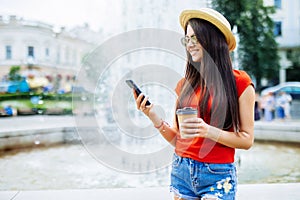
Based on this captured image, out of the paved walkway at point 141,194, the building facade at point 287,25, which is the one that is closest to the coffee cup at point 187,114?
the paved walkway at point 141,194

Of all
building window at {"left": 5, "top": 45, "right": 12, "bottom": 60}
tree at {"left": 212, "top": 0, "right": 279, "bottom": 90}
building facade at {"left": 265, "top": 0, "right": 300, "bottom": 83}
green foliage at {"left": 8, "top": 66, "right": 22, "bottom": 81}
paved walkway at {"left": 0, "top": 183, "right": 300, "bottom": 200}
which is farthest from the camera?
building facade at {"left": 265, "top": 0, "right": 300, "bottom": 83}

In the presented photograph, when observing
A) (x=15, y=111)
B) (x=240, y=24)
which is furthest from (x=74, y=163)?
(x=240, y=24)

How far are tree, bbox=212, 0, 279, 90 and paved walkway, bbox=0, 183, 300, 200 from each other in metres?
15.0

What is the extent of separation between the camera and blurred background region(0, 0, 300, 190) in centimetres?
404

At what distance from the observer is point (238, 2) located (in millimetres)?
17641

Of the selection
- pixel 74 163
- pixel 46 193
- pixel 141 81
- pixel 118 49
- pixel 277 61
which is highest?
pixel 118 49

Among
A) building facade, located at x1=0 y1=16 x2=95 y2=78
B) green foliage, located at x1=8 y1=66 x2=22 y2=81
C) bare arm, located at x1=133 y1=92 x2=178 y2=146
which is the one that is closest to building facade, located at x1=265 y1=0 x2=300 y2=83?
building facade, located at x1=0 y1=16 x2=95 y2=78

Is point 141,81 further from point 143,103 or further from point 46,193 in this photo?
point 46,193

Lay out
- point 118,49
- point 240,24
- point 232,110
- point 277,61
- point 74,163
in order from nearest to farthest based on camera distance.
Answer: point 232,110, point 118,49, point 74,163, point 240,24, point 277,61

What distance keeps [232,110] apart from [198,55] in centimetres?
23

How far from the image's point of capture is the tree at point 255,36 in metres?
17.6

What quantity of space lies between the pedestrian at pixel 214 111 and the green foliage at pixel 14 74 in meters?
18.9

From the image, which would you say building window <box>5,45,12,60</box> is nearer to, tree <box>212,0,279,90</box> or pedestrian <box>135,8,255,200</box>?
tree <box>212,0,279,90</box>

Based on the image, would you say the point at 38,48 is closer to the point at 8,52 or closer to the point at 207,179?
the point at 8,52
